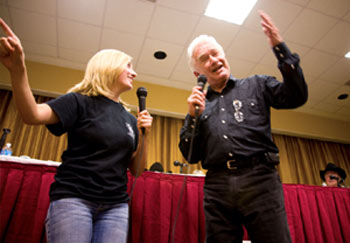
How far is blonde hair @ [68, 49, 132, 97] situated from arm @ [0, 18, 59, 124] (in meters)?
0.27

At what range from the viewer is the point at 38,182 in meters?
1.63

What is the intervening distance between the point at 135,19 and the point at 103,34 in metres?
0.59

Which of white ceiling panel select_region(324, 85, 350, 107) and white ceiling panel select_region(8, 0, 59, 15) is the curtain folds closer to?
white ceiling panel select_region(324, 85, 350, 107)

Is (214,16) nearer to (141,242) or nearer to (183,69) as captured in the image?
(183,69)

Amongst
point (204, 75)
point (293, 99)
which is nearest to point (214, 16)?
point (204, 75)

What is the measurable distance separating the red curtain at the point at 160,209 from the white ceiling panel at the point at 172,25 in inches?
86.7

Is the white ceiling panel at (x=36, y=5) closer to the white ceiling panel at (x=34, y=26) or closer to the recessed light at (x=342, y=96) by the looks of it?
the white ceiling panel at (x=34, y=26)

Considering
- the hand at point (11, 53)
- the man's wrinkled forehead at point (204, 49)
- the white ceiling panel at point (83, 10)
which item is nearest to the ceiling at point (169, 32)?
the white ceiling panel at point (83, 10)

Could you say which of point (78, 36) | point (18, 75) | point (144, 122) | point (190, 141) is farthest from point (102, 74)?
point (78, 36)

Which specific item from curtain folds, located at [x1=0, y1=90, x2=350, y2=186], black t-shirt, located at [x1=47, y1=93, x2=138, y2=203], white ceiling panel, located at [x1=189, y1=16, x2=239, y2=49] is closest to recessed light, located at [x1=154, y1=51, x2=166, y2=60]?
white ceiling panel, located at [x1=189, y1=16, x2=239, y2=49]

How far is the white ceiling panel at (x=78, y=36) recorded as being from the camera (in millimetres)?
3406

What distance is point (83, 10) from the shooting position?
10.4ft

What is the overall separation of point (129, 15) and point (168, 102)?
71.9 inches

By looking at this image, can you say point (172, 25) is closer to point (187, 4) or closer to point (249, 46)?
point (187, 4)
